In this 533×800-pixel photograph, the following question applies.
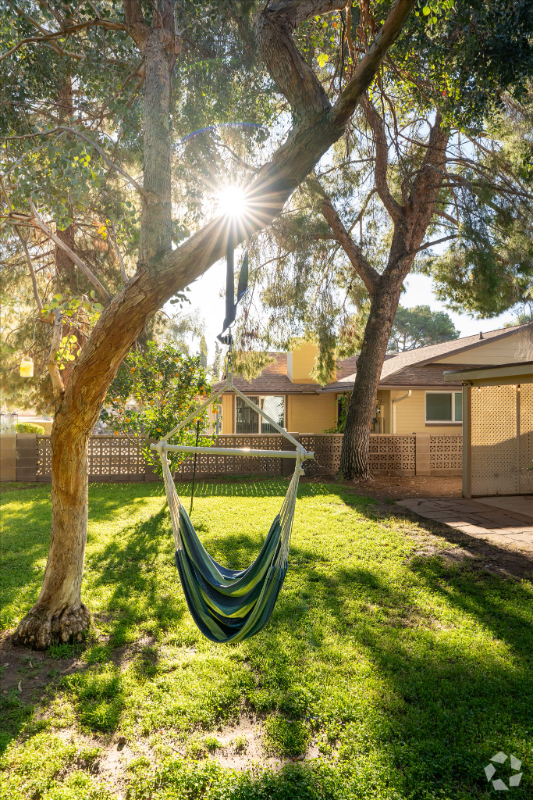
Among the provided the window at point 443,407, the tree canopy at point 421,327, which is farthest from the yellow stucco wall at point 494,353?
the tree canopy at point 421,327

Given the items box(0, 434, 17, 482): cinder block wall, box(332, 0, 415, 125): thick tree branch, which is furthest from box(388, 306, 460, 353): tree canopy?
box(332, 0, 415, 125): thick tree branch

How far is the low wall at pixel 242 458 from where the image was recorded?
33.9ft

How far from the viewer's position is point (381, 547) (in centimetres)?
567

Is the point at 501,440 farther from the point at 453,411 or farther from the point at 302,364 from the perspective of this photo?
the point at 302,364

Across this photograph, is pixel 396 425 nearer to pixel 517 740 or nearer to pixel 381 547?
pixel 381 547

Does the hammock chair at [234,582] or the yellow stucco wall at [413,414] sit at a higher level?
the yellow stucco wall at [413,414]

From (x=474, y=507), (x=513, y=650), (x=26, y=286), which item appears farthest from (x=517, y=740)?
(x=26, y=286)

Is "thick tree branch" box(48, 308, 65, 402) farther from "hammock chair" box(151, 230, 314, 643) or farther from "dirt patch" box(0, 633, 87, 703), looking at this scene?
"dirt patch" box(0, 633, 87, 703)

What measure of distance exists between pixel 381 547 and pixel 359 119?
24.7 feet

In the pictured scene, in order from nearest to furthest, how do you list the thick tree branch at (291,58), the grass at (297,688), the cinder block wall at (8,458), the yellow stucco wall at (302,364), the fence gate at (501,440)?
the grass at (297,688) → the thick tree branch at (291,58) → the fence gate at (501,440) → the cinder block wall at (8,458) → the yellow stucco wall at (302,364)

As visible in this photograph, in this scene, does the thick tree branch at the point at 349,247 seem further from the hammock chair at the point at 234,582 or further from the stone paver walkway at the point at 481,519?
the hammock chair at the point at 234,582

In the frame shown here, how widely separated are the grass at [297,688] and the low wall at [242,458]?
16.9 feet

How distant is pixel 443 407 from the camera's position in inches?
537

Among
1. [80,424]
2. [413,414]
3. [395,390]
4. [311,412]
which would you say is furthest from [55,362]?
[311,412]
